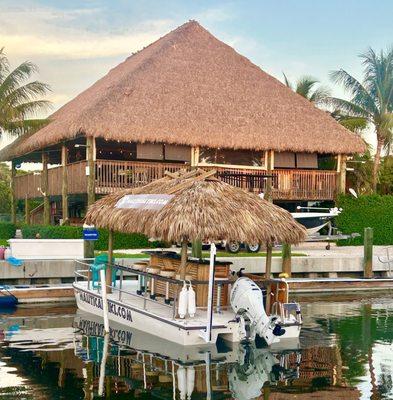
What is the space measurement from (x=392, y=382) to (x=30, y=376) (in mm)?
6044

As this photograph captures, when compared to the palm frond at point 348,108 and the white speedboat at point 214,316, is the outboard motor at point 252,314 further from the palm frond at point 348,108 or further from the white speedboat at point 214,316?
the palm frond at point 348,108

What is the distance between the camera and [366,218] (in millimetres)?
36469

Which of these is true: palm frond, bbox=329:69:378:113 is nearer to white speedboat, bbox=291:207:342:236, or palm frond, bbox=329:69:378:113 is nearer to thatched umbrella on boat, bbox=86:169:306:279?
white speedboat, bbox=291:207:342:236

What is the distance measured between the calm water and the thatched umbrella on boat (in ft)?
6.70

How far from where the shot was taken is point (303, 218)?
34.2 metres

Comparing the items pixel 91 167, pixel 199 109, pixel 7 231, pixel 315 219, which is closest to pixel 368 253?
pixel 315 219

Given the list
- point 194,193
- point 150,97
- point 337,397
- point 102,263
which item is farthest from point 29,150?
point 337,397

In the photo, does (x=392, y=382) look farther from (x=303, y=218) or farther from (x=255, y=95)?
(x=255, y=95)

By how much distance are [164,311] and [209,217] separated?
2486 millimetres

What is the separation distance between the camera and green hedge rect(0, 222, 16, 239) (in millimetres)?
40128

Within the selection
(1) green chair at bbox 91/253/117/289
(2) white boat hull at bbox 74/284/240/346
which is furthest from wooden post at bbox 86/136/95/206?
(2) white boat hull at bbox 74/284/240/346

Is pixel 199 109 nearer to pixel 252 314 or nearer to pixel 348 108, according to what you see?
pixel 348 108

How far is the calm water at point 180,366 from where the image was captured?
42.6 ft

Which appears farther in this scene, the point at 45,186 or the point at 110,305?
the point at 45,186
